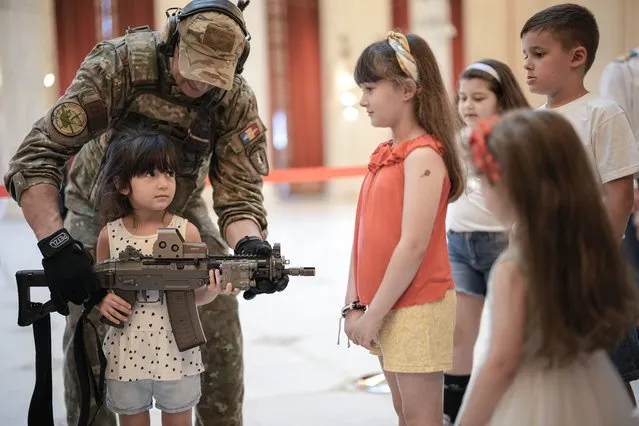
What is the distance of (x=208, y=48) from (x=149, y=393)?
39.5 inches

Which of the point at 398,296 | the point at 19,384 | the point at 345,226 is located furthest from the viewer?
the point at 345,226

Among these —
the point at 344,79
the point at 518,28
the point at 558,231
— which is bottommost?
the point at 558,231

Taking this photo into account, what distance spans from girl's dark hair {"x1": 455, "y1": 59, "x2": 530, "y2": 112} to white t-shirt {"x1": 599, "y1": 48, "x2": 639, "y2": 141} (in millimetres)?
711

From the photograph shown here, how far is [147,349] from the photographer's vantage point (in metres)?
2.48

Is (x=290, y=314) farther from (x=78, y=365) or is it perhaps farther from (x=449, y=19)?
(x=449, y=19)

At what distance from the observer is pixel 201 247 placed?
2.44 metres

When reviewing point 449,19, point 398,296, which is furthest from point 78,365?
point 449,19

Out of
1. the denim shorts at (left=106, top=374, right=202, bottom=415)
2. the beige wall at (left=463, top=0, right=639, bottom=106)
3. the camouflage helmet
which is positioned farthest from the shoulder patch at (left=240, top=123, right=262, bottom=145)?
the beige wall at (left=463, top=0, right=639, bottom=106)

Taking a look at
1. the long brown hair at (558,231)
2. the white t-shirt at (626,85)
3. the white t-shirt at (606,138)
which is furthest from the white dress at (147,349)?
the white t-shirt at (626,85)

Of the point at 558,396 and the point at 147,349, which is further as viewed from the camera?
the point at 147,349

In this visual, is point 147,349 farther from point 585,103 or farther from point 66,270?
point 585,103

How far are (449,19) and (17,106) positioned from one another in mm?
5036

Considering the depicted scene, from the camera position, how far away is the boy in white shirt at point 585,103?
8.76ft

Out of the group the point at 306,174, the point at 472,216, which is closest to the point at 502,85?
the point at 472,216
